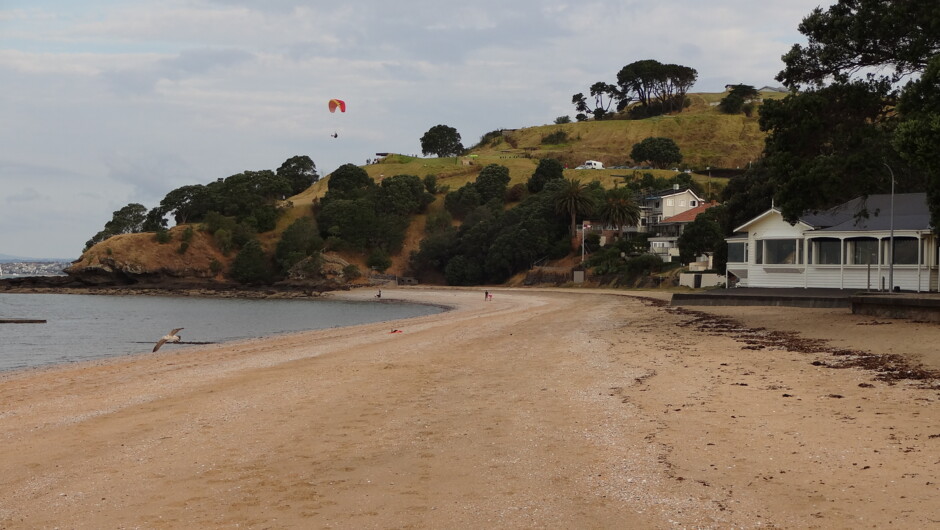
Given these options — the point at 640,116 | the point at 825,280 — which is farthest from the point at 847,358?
the point at 640,116

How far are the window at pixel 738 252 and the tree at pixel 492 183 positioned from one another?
7657 cm

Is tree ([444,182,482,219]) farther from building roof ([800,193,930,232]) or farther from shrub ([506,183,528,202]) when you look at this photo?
building roof ([800,193,930,232])

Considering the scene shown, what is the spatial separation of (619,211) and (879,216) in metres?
51.0

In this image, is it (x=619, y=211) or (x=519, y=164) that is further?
(x=519, y=164)

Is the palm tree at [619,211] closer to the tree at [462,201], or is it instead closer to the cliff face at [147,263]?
the tree at [462,201]

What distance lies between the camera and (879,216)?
114 ft

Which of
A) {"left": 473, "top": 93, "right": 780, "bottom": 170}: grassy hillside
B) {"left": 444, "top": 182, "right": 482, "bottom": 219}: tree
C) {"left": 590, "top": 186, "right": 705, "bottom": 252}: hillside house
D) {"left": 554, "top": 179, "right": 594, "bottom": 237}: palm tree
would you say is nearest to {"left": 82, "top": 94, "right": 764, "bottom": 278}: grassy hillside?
{"left": 473, "top": 93, "right": 780, "bottom": 170}: grassy hillside

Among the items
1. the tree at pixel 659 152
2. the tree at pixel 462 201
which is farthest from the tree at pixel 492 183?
the tree at pixel 659 152

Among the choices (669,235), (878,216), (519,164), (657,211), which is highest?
(519,164)

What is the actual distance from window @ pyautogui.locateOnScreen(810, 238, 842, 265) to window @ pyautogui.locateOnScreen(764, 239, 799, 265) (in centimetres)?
107

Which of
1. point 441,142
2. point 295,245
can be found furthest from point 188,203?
point 441,142

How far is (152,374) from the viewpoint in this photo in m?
19.6

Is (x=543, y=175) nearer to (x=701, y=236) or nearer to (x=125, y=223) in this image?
(x=701, y=236)

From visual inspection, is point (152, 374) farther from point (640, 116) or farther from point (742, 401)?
point (640, 116)
